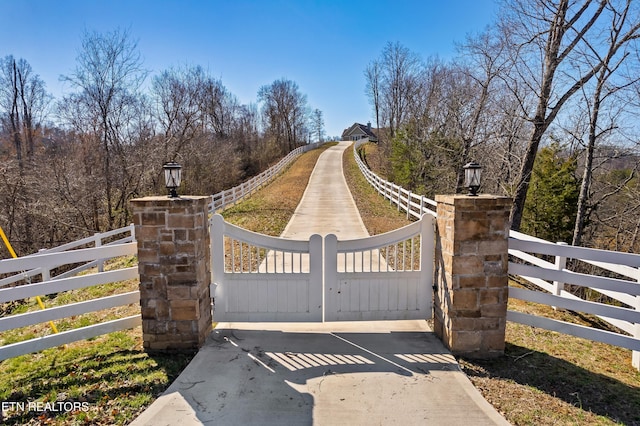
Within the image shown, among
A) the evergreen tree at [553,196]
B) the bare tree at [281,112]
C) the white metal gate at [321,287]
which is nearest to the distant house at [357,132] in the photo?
the bare tree at [281,112]

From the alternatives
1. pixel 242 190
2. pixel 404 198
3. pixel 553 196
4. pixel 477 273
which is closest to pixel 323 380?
pixel 477 273

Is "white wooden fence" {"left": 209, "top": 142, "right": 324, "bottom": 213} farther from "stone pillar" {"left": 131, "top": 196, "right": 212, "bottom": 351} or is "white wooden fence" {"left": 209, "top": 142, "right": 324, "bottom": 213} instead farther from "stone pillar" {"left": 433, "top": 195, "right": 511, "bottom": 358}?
"stone pillar" {"left": 433, "top": 195, "right": 511, "bottom": 358}

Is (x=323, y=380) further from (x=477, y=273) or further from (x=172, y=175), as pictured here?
(x=172, y=175)

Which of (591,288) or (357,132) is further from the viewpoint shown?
(357,132)

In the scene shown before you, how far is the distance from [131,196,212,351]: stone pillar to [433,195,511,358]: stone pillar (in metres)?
2.88

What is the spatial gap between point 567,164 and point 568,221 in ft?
9.35

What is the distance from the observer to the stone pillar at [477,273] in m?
3.86

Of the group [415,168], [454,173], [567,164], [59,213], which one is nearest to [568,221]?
[567,164]

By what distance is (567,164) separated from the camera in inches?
653

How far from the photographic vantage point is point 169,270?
4.00 meters

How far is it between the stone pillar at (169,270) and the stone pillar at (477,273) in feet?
9.46

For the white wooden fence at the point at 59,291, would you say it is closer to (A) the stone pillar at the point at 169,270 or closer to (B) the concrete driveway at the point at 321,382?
(A) the stone pillar at the point at 169,270

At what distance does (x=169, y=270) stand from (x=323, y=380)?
6.80 feet

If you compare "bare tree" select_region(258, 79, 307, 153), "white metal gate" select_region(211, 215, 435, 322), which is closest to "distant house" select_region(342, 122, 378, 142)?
"bare tree" select_region(258, 79, 307, 153)
